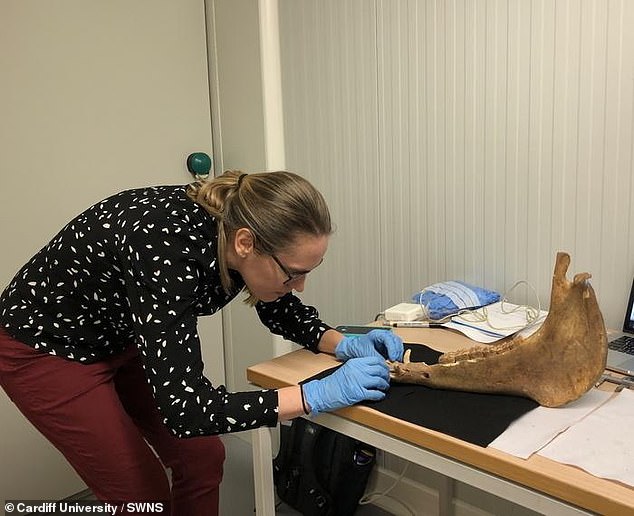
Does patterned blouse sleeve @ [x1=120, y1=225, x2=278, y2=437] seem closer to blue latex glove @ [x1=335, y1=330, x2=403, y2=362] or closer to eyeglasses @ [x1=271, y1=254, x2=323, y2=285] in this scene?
eyeglasses @ [x1=271, y1=254, x2=323, y2=285]

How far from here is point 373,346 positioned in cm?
138

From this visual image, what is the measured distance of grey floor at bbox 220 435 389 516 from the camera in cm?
210

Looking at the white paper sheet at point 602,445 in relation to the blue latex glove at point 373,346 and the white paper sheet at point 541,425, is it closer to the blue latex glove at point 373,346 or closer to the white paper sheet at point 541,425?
the white paper sheet at point 541,425

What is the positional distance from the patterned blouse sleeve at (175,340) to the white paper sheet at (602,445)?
19.8 inches

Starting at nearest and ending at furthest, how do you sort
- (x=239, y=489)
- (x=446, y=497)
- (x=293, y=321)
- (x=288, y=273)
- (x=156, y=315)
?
(x=156, y=315) < (x=288, y=273) < (x=293, y=321) < (x=446, y=497) < (x=239, y=489)

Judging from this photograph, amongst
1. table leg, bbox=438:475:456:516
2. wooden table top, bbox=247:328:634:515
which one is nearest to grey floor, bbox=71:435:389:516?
table leg, bbox=438:475:456:516

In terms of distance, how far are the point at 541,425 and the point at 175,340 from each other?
0.65 m

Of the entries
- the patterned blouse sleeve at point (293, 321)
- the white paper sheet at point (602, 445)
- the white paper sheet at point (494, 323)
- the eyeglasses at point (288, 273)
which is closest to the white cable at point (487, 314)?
the white paper sheet at point (494, 323)

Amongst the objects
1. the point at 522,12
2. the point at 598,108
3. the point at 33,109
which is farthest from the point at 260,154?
the point at 598,108

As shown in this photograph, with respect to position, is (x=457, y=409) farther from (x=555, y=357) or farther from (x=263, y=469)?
(x=263, y=469)

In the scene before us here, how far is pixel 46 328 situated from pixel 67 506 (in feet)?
3.47

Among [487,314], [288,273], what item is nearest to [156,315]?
[288,273]

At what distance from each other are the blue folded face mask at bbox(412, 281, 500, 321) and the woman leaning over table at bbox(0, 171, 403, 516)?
27 centimetres

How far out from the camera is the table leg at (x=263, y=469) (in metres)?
1.40
